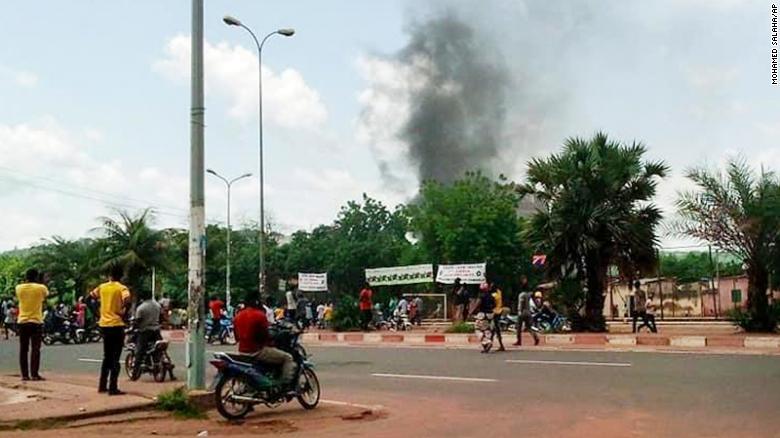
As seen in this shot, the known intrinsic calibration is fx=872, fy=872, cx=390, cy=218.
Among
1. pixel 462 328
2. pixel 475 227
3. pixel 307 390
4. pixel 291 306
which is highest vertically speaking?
pixel 475 227

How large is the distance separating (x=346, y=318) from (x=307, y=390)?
20.2m

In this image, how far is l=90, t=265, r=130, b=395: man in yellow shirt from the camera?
38.9 ft

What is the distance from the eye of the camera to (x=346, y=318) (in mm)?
31359

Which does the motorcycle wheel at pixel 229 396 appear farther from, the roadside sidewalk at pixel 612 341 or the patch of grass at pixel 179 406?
the roadside sidewalk at pixel 612 341

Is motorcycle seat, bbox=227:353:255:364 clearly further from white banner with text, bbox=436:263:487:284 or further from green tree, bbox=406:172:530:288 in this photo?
green tree, bbox=406:172:530:288

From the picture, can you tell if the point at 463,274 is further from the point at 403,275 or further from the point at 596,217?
the point at 596,217

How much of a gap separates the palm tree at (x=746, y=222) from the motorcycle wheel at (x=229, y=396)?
17.1m

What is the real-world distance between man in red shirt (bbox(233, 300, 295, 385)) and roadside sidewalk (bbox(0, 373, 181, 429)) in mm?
1367

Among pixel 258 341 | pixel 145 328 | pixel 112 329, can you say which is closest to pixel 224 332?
pixel 145 328

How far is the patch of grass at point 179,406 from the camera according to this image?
34.4 feet

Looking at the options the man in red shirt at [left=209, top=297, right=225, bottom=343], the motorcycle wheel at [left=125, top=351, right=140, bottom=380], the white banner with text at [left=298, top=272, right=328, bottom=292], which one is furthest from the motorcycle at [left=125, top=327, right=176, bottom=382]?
the white banner with text at [left=298, top=272, right=328, bottom=292]

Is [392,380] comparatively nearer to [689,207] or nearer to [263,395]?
[263,395]

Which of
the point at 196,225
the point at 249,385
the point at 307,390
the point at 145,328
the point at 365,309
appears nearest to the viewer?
the point at 249,385

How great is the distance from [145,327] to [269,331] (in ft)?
14.7
